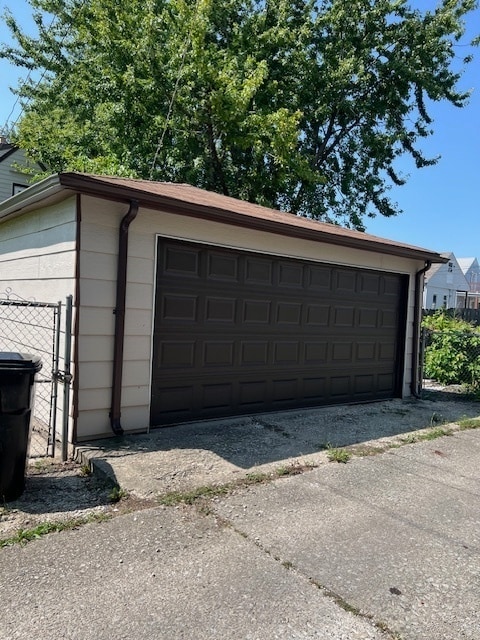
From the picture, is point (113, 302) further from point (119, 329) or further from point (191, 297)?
point (191, 297)

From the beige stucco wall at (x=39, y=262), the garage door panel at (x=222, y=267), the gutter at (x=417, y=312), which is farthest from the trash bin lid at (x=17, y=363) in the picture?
the gutter at (x=417, y=312)

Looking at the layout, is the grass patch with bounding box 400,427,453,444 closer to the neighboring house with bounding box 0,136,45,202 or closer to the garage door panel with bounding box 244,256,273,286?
the garage door panel with bounding box 244,256,273,286

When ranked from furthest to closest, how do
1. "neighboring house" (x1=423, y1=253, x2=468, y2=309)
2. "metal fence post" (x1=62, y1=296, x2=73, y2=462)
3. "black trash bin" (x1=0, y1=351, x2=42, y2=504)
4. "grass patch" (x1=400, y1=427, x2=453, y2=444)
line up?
"neighboring house" (x1=423, y1=253, x2=468, y2=309) → "grass patch" (x1=400, y1=427, x2=453, y2=444) → "metal fence post" (x1=62, y1=296, x2=73, y2=462) → "black trash bin" (x1=0, y1=351, x2=42, y2=504)

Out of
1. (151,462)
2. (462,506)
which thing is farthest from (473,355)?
(151,462)

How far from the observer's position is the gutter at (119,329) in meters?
4.61

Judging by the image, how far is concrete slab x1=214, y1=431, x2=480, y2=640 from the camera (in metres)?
2.33

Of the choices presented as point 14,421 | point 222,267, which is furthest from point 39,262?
point 14,421

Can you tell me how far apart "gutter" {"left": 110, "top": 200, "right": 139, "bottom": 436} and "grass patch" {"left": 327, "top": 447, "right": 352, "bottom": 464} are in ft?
6.87

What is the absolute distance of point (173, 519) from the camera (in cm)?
312

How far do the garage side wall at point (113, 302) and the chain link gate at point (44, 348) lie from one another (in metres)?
0.25

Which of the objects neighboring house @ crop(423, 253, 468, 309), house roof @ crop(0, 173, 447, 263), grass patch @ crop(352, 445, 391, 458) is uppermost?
neighboring house @ crop(423, 253, 468, 309)

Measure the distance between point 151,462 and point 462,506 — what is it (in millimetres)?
2542

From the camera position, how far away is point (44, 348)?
5145mm

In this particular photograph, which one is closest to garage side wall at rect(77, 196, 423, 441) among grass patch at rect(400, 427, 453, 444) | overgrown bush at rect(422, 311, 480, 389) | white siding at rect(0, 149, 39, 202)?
grass patch at rect(400, 427, 453, 444)
